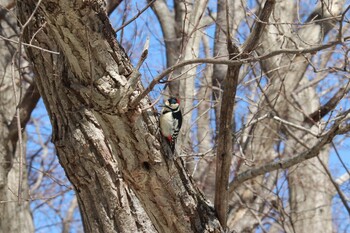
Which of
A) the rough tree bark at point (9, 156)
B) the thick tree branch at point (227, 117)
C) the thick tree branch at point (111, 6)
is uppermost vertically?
the thick tree branch at point (111, 6)

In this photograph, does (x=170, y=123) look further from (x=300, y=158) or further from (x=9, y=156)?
(x=9, y=156)

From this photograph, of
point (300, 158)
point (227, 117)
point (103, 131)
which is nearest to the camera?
point (103, 131)

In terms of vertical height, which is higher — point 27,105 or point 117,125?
point 27,105

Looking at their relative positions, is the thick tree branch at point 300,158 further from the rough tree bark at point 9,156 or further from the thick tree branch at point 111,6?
the thick tree branch at point 111,6

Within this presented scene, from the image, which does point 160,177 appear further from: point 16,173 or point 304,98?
point 304,98

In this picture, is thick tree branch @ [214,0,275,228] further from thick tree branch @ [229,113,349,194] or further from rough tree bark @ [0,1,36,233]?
rough tree bark @ [0,1,36,233]

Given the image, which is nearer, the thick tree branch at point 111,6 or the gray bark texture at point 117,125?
the gray bark texture at point 117,125

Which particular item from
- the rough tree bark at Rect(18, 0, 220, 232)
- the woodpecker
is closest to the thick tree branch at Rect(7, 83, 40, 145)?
the rough tree bark at Rect(18, 0, 220, 232)

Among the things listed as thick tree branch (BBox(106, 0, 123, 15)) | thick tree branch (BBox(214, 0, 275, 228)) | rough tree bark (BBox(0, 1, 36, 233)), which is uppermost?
thick tree branch (BBox(106, 0, 123, 15))

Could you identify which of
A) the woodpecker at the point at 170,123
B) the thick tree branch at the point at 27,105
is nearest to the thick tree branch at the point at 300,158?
the woodpecker at the point at 170,123

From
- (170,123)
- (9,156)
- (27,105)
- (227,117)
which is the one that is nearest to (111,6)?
(27,105)

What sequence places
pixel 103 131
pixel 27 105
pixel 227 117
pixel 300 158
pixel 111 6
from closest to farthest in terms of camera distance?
pixel 103 131 → pixel 227 117 → pixel 300 158 → pixel 27 105 → pixel 111 6

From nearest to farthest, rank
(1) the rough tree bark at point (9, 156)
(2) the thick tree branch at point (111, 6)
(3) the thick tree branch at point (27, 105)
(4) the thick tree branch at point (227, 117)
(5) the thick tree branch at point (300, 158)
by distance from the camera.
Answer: (4) the thick tree branch at point (227, 117)
(5) the thick tree branch at point (300, 158)
(1) the rough tree bark at point (9, 156)
(3) the thick tree branch at point (27, 105)
(2) the thick tree branch at point (111, 6)

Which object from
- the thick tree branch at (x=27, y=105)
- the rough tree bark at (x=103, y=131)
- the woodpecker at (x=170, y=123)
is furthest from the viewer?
the thick tree branch at (x=27, y=105)
